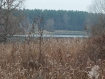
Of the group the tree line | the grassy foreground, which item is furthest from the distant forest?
the grassy foreground

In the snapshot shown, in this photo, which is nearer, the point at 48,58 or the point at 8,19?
the point at 48,58

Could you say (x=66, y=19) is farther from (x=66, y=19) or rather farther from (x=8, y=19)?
(x=8, y=19)

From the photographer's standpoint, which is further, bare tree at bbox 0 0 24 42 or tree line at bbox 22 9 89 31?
tree line at bbox 22 9 89 31

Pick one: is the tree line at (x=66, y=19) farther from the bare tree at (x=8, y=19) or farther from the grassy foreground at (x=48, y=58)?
the grassy foreground at (x=48, y=58)

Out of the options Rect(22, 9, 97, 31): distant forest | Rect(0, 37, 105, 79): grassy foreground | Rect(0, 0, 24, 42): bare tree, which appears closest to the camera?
Rect(0, 37, 105, 79): grassy foreground

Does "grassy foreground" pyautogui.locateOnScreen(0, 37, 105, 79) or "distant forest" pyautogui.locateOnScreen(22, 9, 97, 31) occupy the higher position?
"distant forest" pyautogui.locateOnScreen(22, 9, 97, 31)

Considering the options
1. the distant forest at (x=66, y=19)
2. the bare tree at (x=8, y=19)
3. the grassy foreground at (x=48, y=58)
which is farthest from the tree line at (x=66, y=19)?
the grassy foreground at (x=48, y=58)

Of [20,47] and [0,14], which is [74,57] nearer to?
[20,47]

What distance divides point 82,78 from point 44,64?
145 centimetres

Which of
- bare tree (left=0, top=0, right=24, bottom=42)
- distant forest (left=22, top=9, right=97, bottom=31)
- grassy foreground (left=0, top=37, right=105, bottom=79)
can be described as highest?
distant forest (left=22, top=9, right=97, bottom=31)

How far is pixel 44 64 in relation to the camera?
19.4 feet

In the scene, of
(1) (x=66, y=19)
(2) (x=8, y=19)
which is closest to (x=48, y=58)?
(2) (x=8, y=19)

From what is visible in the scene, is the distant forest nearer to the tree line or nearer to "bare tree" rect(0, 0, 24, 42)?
the tree line

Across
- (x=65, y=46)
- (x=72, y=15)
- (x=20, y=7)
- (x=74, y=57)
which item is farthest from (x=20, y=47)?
(x=72, y=15)
